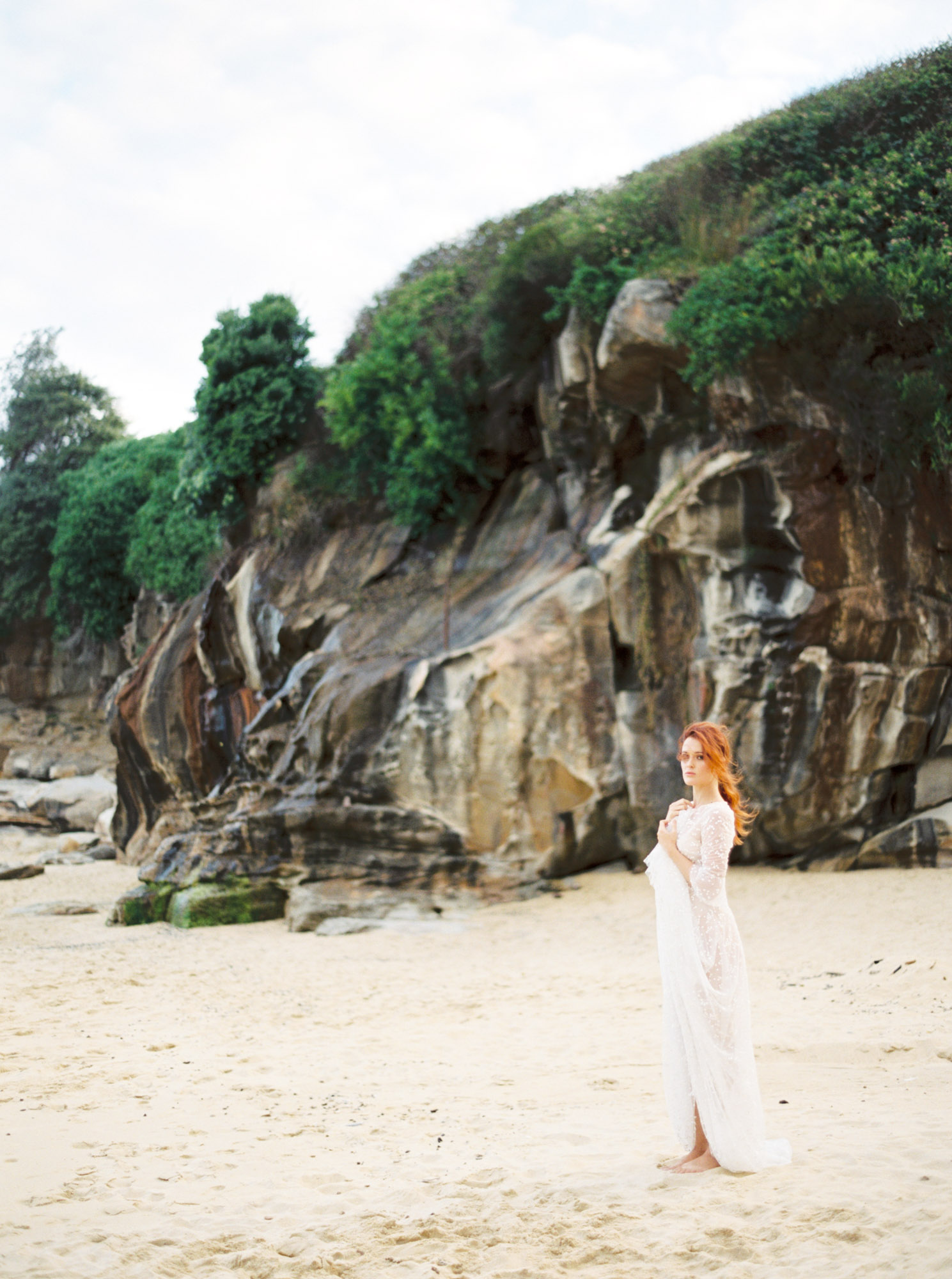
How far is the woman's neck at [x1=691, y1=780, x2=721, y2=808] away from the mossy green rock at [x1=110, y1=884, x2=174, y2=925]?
388 inches

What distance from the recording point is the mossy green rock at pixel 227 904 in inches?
476

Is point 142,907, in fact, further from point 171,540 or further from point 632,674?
point 171,540

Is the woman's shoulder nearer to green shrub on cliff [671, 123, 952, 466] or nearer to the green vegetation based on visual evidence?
green shrub on cliff [671, 123, 952, 466]

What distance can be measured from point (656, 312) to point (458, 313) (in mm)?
4538

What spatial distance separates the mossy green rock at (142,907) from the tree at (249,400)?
819cm

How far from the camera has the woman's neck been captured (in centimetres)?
443

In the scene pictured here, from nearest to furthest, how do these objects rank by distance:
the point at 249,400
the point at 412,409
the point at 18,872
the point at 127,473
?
the point at 412,409, the point at 18,872, the point at 249,400, the point at 127,473

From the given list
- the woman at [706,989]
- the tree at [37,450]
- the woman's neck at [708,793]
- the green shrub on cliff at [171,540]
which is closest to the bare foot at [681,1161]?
the woman at [706,989]

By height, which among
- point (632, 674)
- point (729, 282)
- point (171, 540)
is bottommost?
point (632, 674)

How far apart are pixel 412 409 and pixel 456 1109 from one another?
492 inches

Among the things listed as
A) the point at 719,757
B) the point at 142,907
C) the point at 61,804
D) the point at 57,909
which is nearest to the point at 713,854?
the point at 719,757

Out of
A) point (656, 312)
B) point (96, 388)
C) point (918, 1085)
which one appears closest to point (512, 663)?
point (656, 312)

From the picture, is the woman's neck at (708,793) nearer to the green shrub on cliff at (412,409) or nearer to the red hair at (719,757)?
the red hair at (719,757)

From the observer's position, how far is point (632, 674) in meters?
13.6
